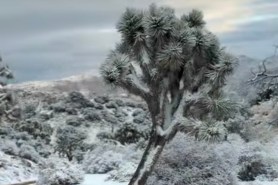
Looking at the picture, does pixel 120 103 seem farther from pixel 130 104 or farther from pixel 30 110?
pixel 30 110

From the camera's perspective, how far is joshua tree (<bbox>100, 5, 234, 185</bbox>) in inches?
690

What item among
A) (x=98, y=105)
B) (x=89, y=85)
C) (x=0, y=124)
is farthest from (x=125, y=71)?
(x=89, y=85)

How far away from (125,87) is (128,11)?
2523 millimetres

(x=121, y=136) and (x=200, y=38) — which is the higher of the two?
(x=200, y=38)

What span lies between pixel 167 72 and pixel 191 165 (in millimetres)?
2708

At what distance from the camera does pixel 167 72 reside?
17.9m

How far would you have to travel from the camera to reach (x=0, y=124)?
33.7 m

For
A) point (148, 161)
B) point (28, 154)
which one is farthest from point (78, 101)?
point (148, 161)

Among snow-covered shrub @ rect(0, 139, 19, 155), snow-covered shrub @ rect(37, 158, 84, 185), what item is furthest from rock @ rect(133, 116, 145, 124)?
snow-covered shrub @ rect(37, 158, 84, 185)

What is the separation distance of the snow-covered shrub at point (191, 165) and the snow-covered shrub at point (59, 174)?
3660mm

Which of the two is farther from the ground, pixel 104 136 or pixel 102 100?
pixel 102 100

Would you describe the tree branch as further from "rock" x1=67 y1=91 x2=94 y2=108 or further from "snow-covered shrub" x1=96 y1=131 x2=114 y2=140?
"rock" x1=67 y1=91 x2=94 y2=108

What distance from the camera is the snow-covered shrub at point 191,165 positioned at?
17.2 metres

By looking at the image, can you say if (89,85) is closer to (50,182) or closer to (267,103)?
(267,103)
